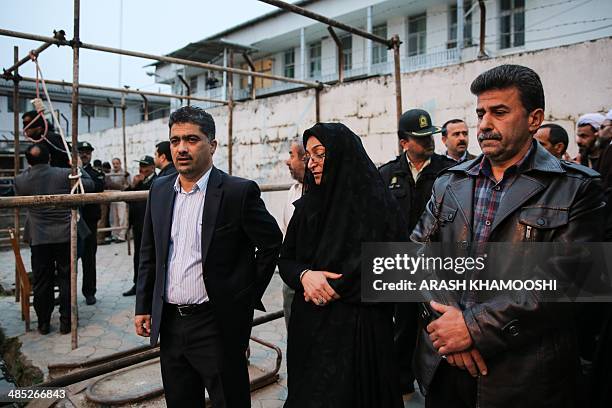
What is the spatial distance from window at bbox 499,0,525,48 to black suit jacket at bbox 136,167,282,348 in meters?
15.1

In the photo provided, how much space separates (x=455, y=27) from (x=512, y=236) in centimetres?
1686

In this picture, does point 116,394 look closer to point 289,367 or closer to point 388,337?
point 289,367

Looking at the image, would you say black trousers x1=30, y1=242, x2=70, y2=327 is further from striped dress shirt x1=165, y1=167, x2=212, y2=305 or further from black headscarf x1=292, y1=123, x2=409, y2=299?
black headscarf x1=292, y1=123, x2=409, y2=299

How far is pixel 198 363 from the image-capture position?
1.98 meters

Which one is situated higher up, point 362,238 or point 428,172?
point 428,172

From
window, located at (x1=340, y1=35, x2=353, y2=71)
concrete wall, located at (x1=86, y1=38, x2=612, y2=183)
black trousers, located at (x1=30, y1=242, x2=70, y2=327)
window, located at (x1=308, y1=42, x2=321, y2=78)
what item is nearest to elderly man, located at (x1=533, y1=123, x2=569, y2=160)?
concrete wall, located at (x1=86, y1=38, x2=612, y2=183)

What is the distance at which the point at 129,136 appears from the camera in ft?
40.2

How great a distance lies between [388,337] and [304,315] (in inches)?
15.2

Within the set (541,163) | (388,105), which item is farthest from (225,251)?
(388,105)

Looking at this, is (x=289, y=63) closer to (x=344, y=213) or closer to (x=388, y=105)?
(x=388, y=105)

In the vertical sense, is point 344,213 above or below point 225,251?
above

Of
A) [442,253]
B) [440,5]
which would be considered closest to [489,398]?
[442,253]

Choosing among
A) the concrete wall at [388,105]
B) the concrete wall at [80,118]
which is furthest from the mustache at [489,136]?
the concrete wall at [80,118]

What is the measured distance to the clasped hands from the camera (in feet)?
4.47
